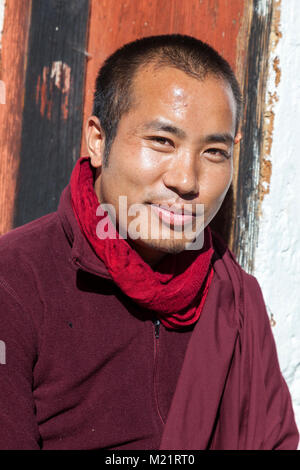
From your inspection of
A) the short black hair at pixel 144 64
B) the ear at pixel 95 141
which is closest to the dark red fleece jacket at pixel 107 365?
the ear at pixel 95 141

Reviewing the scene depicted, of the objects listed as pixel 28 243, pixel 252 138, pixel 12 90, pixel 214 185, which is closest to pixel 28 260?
pixel 28 243

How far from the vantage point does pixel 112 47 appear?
1.82 meters

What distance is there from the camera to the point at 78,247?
4.51 feet

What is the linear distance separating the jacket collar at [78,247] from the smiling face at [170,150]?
0.12m

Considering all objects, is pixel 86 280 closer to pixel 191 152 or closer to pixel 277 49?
pixel 191 152

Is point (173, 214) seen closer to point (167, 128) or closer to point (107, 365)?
point (167, 128)

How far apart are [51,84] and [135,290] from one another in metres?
0.78

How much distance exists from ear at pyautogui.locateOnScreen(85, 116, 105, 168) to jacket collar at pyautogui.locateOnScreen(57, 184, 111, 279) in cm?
14

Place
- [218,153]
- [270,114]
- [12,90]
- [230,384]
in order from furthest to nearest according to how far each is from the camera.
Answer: [270,114] → [12,90] → [230,384] → [218,153]

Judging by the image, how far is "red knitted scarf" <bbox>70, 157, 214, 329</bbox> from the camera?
140 centimetres

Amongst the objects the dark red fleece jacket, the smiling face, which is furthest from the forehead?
the dark red fleece jacket

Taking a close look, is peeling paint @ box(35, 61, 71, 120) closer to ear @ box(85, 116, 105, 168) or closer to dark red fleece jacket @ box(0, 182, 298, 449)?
ear @ box(85, 116, 105, 168)
